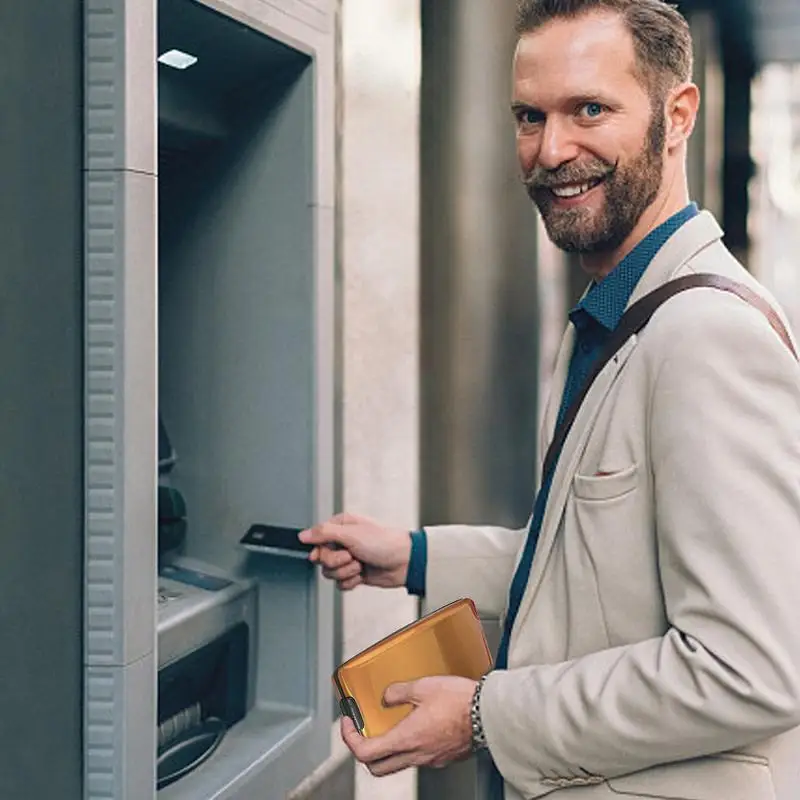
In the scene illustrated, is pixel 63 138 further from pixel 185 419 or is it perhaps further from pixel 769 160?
pixel 769 160

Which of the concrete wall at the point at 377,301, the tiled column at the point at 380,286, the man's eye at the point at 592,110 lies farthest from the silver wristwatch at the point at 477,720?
the tiled column at the point at 380,286

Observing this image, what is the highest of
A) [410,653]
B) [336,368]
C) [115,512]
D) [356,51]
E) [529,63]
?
[356,51]

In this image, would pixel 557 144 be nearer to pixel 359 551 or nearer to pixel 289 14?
pixel 289 14

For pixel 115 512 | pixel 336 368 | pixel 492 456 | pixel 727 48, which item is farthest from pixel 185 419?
pixel 727 48

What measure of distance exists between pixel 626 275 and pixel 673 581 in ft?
1.48

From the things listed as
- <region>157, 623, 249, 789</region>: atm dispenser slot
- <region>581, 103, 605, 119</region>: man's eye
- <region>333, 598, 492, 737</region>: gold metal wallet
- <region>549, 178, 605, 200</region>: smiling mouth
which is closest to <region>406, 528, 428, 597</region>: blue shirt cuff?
<region>333, 598, 492, 737</region>: gold metal wallet

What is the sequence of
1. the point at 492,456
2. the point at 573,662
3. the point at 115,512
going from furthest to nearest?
the point at 492,456
the point at 115,512
the point at 573,662

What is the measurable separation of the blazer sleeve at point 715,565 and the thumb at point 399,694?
0.71 feet

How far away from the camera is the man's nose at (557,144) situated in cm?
177

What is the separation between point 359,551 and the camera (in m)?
2.23

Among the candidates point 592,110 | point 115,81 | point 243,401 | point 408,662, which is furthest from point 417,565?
point 115,81

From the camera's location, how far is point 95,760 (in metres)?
1.81

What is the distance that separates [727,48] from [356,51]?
5761 millimetres

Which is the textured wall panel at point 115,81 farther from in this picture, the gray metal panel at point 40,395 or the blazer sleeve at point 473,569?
the blazer sleeve at point 473,569
